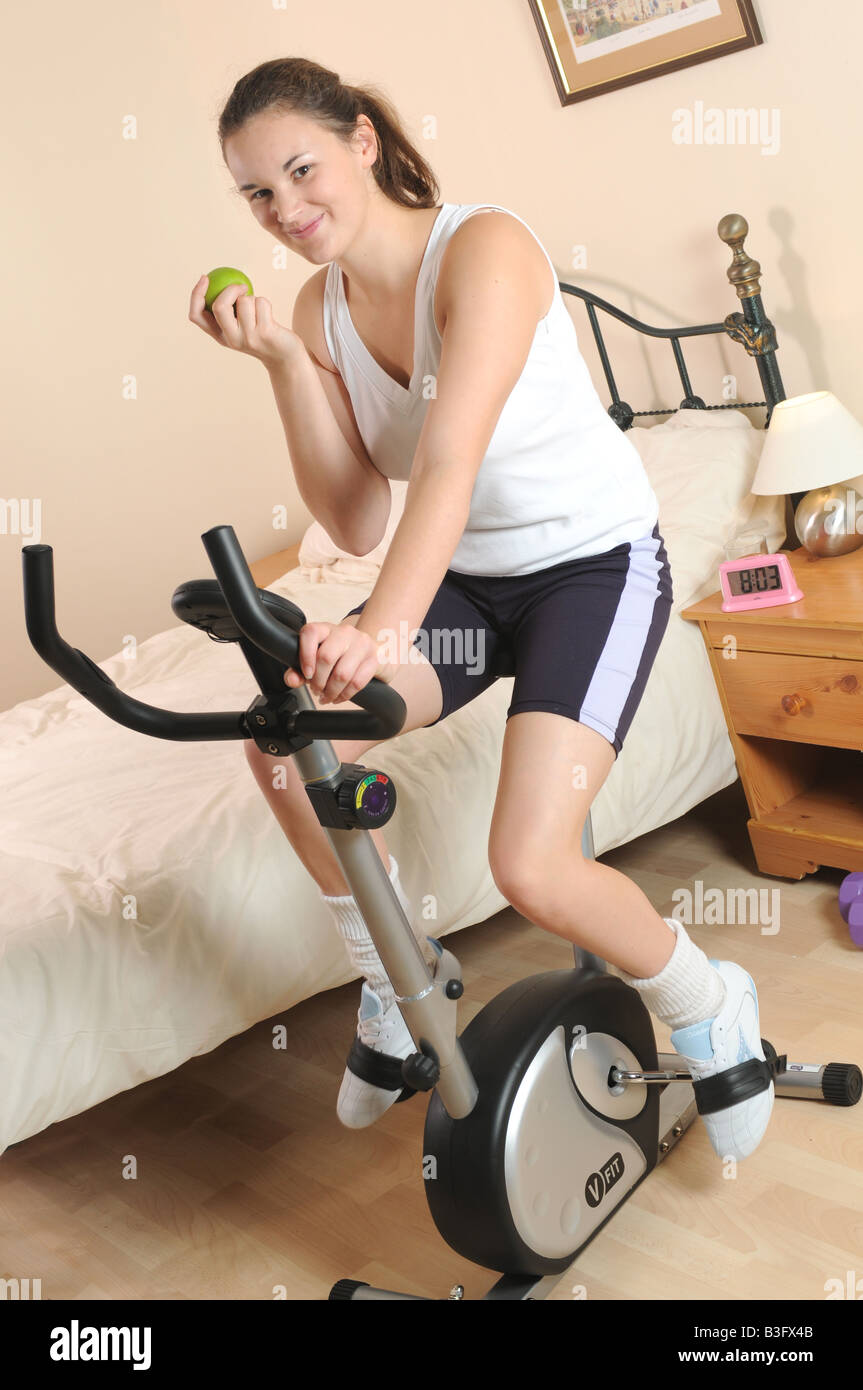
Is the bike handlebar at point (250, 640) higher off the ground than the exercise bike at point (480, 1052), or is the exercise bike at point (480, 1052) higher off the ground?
the bike handlebar at point (250, 640)

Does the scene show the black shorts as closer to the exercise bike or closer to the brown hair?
the exercise bike

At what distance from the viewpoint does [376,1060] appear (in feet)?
4.82

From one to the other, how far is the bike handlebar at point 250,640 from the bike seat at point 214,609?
0.03 meters

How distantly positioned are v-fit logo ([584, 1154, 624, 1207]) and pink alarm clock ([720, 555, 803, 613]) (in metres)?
1.03

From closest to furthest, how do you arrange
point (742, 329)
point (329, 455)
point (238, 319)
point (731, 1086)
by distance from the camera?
point (238, 319), point (731, 1086), point (329, 455), point (742, 329)

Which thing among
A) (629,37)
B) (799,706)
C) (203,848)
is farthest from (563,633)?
(629,37)

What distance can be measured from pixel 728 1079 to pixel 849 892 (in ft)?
2.26

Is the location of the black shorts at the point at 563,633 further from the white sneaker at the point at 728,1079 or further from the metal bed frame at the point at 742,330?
the metal bed frame at the point at 742,330

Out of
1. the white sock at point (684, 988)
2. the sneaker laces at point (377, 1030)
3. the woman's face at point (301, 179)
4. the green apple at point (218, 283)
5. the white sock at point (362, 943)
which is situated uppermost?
the woman's face at point (301, 179)

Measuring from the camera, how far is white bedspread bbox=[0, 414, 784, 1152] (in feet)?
5.23

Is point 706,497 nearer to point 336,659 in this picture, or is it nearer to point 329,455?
point 329,455

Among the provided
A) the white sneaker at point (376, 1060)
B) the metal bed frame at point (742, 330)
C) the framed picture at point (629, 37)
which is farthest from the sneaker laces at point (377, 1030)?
the framed picture at point (629, 37)

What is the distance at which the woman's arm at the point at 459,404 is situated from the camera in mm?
1174

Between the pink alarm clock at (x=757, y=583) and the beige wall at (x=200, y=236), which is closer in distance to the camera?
the pink alarm clock at (x=757, y=583)
